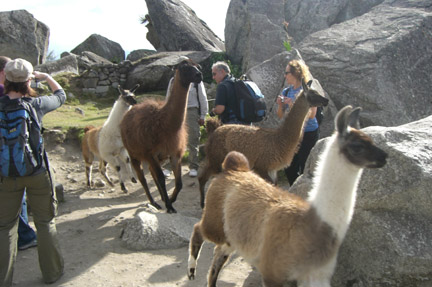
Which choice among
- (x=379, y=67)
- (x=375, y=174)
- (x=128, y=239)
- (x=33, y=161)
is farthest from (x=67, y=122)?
(x=375, y=174)

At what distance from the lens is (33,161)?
11.9ft

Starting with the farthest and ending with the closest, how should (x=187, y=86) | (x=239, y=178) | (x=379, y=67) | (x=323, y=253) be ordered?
(x=379, y=67) → (x=187, y=86) → (x=239, y=178) → (x=323, y=253)

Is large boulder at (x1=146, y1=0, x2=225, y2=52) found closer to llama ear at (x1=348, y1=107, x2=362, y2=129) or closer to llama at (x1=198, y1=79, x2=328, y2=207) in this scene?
llama at (x1=198, y1=79, x2=328, y2=207)

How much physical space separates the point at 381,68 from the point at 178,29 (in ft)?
39.9

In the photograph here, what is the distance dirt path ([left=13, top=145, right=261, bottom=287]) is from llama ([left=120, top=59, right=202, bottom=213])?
31.1 inches

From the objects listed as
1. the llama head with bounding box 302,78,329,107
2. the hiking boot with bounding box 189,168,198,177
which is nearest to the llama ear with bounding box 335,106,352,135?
the llama head with bounding box 302,78,329,107

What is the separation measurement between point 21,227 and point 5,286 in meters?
1.25

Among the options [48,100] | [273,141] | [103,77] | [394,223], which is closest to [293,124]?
[273,141]

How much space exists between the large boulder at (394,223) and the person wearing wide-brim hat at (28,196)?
2.79 m

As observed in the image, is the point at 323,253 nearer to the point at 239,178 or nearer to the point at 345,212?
the point at 345,212

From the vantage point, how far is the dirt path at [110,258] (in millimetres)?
4074

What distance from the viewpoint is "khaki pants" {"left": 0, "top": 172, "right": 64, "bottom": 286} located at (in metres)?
3.69

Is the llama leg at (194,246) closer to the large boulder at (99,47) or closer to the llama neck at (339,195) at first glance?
the llama neck at (339,195)

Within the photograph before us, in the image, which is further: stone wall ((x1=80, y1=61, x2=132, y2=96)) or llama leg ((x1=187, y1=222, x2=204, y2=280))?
stone wall ((x1=80, y1=61, x2=132, y2=96))
